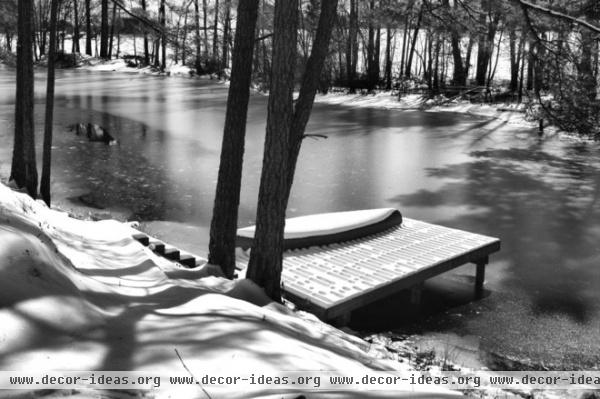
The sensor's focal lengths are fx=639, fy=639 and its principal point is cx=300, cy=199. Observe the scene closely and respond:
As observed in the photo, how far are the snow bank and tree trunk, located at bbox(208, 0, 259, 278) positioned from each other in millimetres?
1686

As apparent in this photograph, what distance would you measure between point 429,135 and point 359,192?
8.81 metres

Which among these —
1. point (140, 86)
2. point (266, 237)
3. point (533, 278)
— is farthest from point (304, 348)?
point (140, 86)

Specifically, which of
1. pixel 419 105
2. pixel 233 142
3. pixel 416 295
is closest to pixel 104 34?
pixel 419 105

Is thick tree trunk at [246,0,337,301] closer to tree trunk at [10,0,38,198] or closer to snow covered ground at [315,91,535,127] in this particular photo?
tree trunk at [10,0,38,198]

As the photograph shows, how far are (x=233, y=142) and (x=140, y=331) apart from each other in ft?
11.1

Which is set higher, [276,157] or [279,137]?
[279,137]

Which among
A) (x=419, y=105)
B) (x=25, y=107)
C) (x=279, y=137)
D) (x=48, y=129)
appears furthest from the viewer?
(x=419, y=105)

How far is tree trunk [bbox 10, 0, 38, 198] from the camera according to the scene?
1074 cm

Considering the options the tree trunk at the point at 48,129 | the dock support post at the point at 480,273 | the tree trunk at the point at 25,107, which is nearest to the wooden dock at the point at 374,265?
the dock support post at the point at 480,273

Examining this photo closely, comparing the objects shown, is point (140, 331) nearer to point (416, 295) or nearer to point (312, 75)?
point (312, 75)

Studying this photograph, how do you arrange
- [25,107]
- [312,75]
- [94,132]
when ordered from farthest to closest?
[94,132], [25,107], [312,75]

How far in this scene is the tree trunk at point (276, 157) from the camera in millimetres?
5453

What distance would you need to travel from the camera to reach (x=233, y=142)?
22.0 ft

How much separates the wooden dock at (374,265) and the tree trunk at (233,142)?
0.79 meters
